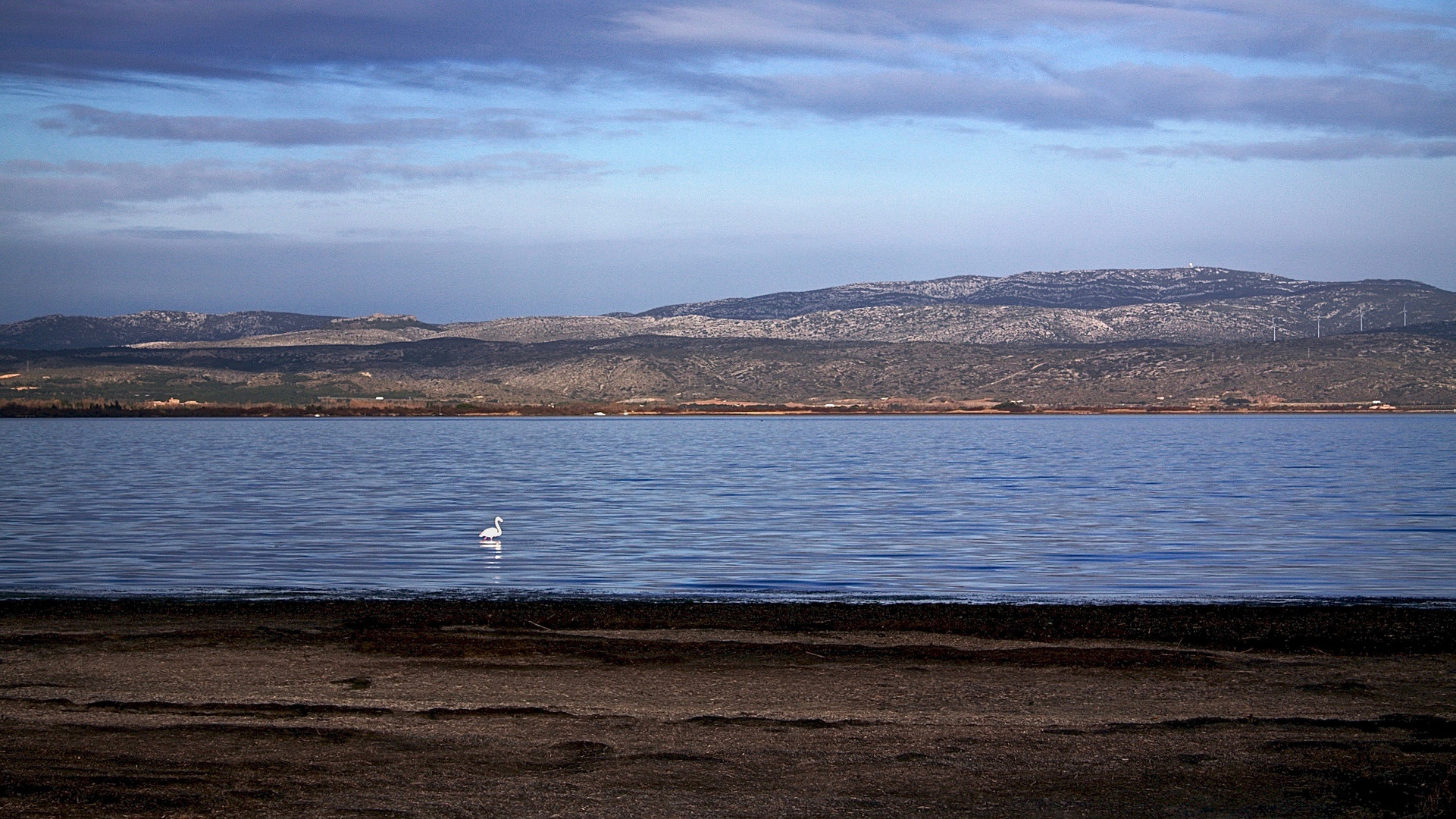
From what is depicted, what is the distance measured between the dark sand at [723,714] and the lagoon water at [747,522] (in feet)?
13.4

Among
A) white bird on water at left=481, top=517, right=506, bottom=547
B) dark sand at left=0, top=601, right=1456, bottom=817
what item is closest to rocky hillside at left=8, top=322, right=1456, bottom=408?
white bird on water at left=481, top=517, right=506, bottom=547

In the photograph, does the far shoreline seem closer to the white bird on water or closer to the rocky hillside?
the rocky hillside

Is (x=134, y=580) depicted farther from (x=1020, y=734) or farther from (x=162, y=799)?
(x=1020, y=734)

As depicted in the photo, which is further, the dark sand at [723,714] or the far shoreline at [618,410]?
the far shoreline at [618,410]

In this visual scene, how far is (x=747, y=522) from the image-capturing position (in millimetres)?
28906

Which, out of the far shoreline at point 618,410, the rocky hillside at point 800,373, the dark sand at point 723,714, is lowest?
the far shoreline at point 618,410

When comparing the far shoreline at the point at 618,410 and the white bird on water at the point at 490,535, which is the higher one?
the white bird on water at the point at 490,535

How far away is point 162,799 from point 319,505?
2624 centimetres

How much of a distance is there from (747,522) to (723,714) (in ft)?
61.6

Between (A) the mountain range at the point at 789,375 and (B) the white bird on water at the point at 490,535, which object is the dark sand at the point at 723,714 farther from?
(A) the mountain range at the point at 789,375

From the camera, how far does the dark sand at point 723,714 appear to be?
7.99 m

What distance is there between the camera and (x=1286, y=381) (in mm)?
164125

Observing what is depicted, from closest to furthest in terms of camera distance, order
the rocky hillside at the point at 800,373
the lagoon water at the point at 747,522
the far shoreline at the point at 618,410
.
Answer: the lagoon water at the point at 747,522 < the far shoreline at the point at 618,410 < the rocky hillside at the point at 800,373

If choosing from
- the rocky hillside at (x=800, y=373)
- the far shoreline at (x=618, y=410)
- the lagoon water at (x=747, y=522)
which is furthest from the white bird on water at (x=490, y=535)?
the rocky hillside at (x=800, y=373)
